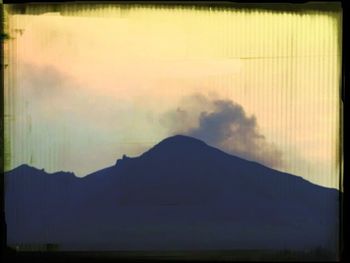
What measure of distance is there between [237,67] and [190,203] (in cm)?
131

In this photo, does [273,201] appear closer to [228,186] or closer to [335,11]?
[228,186]

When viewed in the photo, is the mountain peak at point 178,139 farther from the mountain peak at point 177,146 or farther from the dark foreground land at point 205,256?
the dark foreground land at point 205,256

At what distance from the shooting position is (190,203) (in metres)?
5.45

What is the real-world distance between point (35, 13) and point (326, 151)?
2.95 metres

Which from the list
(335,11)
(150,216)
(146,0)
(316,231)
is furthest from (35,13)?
(316,231)

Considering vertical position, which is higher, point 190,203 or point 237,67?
point 237,67

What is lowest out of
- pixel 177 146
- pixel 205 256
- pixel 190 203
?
pixel 205 256

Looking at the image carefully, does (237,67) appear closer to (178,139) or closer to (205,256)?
(178,139)

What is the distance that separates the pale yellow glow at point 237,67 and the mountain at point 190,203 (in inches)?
8.4

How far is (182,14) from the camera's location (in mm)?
5434

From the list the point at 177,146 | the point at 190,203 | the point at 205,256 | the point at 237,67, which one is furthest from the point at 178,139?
the point at 205,256

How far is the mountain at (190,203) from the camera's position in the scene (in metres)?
5.42

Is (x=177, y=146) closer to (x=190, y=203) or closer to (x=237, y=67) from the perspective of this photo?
(x=190, y=203)

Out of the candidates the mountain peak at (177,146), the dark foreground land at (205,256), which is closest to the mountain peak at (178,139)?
the mountain peak at (177,146)
